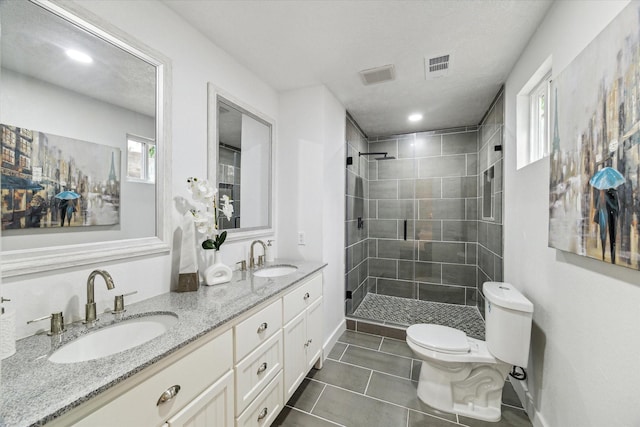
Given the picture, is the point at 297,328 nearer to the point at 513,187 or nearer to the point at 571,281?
the point at 571,281

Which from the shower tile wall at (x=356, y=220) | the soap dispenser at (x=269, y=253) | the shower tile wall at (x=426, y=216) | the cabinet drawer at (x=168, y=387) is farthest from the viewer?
the shower tile wall at (x=426, y=216)

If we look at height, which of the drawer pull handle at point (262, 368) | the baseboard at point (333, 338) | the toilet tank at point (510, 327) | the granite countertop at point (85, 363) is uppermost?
the granite countertop at point (85, 363)

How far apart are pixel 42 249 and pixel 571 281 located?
7.52 feet

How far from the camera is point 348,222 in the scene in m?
3.00

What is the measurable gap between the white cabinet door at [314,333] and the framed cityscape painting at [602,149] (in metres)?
1.55

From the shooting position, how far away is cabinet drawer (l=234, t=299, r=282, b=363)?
1231 millimetres

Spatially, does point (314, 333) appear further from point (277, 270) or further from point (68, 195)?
point (68, 195)

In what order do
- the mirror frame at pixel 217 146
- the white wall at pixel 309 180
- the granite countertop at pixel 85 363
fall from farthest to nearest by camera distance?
the white wall at pixel 309 180 < the mirror frame at pixel 217 146 < the granite countertop at pixel 85 363

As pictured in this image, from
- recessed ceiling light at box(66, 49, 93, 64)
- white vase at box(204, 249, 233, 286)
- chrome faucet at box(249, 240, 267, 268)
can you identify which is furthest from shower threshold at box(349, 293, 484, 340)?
Answer: recessed ceiling light at box(66, 49, 93, 64)

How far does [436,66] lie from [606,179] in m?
1.51

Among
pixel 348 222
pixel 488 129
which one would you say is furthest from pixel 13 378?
pixel 488 129

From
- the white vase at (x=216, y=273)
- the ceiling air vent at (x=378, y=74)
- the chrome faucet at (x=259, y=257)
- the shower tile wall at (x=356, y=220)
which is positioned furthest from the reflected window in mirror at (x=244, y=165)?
the shower tile wall at (x=356, y=220)

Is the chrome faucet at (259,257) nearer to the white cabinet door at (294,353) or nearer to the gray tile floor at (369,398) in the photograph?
the white cabinet door at (294,353)

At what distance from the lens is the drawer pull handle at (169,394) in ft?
2.84
